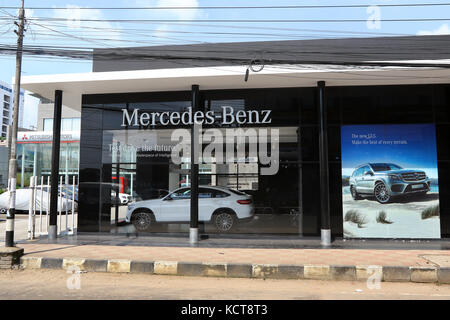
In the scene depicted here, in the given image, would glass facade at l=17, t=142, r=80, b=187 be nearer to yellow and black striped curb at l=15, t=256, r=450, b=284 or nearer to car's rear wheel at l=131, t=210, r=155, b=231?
car's rear wheel at l=131, t=210, r=155, b=231

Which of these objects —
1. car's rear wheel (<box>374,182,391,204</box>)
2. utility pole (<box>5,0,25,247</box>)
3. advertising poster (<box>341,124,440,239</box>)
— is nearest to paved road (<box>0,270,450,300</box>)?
utility pole (<box>5,0,25,247</box>)

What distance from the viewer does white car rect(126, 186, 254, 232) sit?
33.5ft

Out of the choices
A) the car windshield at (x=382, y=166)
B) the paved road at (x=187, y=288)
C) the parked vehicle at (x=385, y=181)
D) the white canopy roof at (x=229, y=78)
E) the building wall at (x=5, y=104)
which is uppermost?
the building wall at (x=5, y=104)

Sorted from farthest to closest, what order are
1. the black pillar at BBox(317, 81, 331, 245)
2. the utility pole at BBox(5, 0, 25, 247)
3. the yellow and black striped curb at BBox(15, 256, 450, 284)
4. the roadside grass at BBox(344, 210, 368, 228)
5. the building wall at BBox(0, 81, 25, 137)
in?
the building wall at BBox(0, 81, 25, 137), the roadside grass at BBox(344, 210, 368, 228), the black pillar at BBox(317, 81, 331, 245), the utility pole at BBox(5, 0, 25, 247), the yellow and black striped curb at BBox(15, 256, 450, 284)

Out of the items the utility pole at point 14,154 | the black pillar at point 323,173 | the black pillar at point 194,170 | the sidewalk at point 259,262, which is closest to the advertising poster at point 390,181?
the black pillar at point 323,173

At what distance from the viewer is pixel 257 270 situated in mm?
6609

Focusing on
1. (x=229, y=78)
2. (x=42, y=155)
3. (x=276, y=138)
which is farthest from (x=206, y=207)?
(x=42, y=155)

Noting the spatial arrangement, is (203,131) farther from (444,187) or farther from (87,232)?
(444,187)

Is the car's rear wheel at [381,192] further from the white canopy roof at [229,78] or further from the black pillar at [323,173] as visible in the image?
the white canopy roof at [229,78]

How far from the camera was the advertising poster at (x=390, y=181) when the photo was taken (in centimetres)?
970

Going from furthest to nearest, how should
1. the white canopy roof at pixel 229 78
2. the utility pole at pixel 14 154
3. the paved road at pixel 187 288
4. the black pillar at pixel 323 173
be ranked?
the black pillar at pixel 323 173 < the white canopy roof at pixel 229 78 < the utility pole at pixel 14 154 < the paved road at pixel 187 288

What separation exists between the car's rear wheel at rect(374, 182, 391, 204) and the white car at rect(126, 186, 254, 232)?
147 inches

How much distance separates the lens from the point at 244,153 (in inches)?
413

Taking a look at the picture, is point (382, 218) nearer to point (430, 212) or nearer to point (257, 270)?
point (430, 212)
